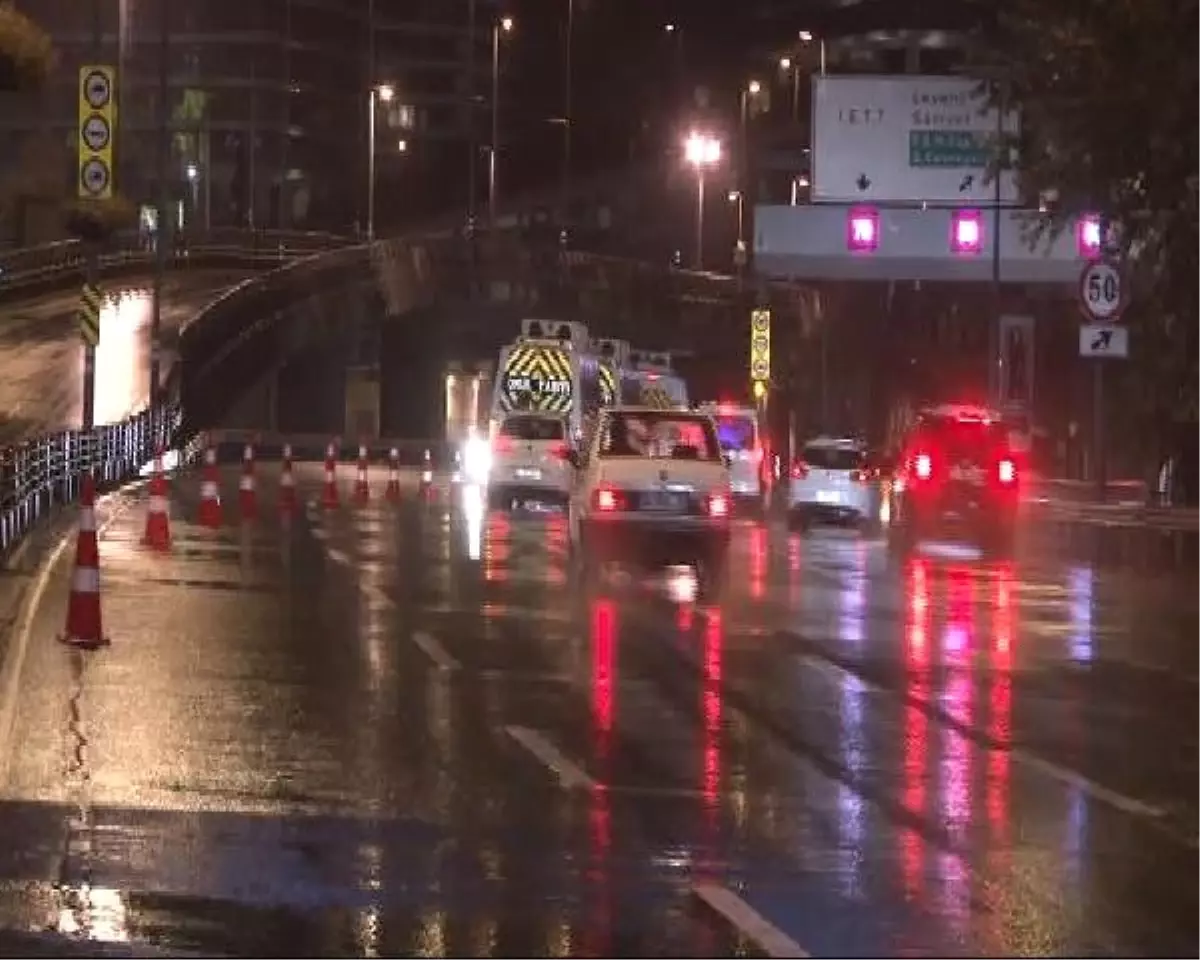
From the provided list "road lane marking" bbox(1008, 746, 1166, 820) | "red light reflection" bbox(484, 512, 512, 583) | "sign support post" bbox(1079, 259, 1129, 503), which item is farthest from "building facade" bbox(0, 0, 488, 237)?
"road lane marking" bbox(1008, 746, 1166, 820)

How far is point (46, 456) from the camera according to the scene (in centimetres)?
3319

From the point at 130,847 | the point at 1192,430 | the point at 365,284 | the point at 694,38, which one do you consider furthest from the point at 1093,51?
the point at 694,38

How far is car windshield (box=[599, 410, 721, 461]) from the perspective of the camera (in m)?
26.1

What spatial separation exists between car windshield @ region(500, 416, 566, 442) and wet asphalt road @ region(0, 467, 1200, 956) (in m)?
17.6

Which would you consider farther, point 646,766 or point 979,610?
point 979,610

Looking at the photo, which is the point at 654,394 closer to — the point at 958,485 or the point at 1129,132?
the point at 958,485

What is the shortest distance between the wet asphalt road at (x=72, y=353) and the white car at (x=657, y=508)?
2439 cm

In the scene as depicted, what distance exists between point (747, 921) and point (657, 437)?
1698 centimetres

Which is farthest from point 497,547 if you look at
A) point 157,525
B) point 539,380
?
point 539,380

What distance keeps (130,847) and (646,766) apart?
3.60 meters

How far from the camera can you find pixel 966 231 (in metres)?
51.7

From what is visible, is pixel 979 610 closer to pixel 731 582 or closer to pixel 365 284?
pixel 731 582

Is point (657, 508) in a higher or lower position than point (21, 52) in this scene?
lower

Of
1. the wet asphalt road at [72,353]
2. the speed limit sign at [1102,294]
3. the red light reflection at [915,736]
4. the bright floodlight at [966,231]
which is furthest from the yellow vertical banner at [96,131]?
the bright floodlight at [966,231]
